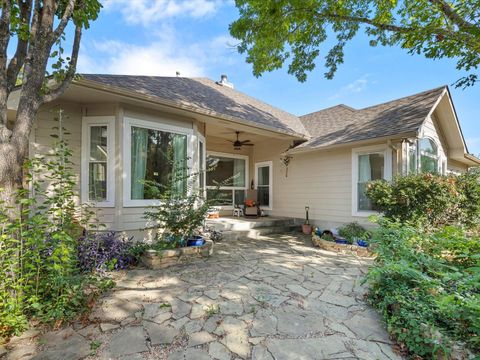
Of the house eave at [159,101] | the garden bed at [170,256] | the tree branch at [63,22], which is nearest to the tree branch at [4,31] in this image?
the tree branch at [63,22]

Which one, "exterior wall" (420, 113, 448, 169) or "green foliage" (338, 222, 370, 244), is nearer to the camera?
"green foliage" (338, 222, 370, 244)

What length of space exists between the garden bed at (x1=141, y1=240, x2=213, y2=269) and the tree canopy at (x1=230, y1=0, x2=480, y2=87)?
5.96 metres

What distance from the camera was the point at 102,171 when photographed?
5191mm

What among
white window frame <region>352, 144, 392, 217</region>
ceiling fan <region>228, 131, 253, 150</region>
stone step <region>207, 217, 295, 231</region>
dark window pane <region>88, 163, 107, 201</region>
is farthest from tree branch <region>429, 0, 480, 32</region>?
dark window pane <region>88, 163, 107, 201</region>

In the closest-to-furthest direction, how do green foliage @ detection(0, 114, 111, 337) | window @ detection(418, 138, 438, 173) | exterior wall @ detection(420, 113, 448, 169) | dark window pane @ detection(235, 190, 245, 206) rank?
green foliage @ detection(0, 114, 111, 337) → window @ detection(418, 138, 438, 173) → exterior wall @ detection(420, 113, 448, 169) → dark window pane @ detection(235, 190, 245, 206)

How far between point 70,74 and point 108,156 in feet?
7.13

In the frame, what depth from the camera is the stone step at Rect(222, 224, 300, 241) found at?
22.3ft

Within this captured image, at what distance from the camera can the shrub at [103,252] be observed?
3.59 meters

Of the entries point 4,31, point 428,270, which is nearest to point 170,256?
point 4,31

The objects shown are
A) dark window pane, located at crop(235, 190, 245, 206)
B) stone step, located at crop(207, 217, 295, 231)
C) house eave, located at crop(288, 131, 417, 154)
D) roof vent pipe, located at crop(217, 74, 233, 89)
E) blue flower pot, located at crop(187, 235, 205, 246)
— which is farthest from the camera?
roof vent pipe, located at crop(217, 74, 233, 89)

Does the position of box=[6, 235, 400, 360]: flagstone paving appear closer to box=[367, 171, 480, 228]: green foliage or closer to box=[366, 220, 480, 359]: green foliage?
box=[366, 220, 480, 359]: green foliage

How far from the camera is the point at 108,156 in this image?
5074 mm

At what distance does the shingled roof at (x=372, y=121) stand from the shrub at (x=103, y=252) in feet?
19.3

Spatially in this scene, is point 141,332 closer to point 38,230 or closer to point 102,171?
point 38,230
